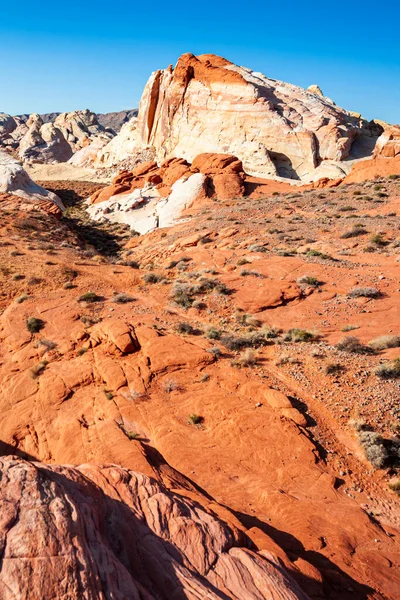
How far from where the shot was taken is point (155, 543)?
18.1 feet

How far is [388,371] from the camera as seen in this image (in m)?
11.4

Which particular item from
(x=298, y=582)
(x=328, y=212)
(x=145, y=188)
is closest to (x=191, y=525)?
(x=298, y=582)

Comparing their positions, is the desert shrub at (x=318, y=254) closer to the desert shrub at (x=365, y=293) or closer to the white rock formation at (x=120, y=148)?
the desert shrub at (x=365, y=293)

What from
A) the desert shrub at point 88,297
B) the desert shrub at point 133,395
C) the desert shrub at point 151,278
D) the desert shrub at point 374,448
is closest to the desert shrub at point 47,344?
the desert shrub at point 88,297

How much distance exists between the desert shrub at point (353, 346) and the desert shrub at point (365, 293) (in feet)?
11.3

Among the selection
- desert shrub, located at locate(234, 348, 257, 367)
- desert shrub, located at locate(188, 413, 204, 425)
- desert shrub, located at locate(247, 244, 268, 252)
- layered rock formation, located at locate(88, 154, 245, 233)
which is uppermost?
layered rock formation, located at locate(88, 154, 245, 233)

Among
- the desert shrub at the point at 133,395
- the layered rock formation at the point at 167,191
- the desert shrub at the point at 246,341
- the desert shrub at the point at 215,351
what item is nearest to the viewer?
the desert shrub at the point at 133,395

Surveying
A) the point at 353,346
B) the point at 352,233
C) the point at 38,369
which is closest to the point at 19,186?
the point at 38,369

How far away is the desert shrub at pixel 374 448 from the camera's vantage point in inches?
364

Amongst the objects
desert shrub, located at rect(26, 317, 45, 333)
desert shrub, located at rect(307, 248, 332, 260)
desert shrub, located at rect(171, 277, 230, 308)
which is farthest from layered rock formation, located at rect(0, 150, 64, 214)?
desert shrub, located at rect(307, 248, 332, 260)

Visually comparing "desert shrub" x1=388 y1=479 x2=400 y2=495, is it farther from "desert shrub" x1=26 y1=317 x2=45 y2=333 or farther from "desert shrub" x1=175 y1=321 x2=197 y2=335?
"desert shrub" x1=26 y1=317 x2=45 y2=333

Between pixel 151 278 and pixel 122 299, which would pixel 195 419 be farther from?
pixel 151 278

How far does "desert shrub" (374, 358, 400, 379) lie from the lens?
11422 mm

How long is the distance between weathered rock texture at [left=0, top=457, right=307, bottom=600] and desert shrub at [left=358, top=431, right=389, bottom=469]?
455 cm
